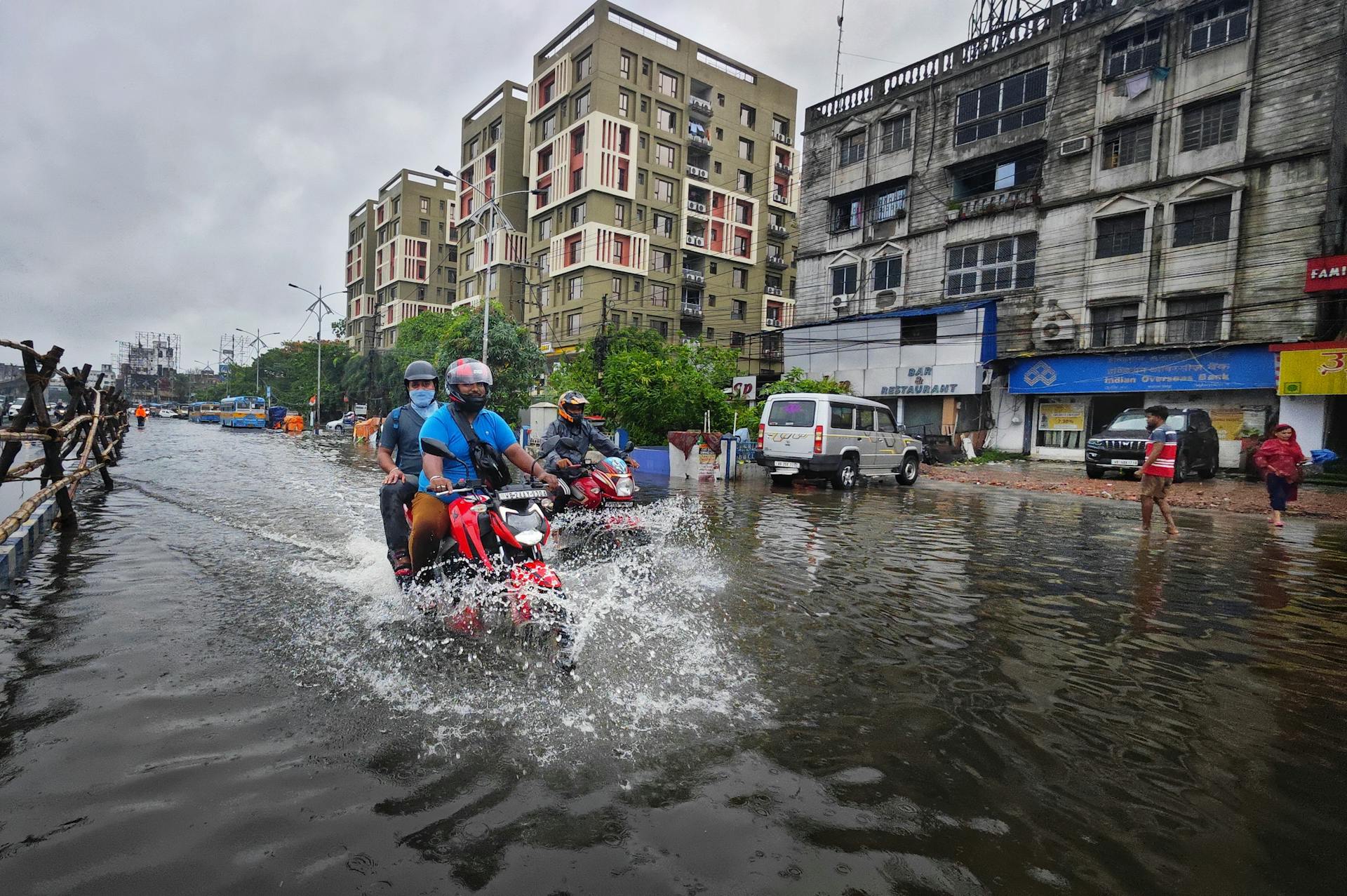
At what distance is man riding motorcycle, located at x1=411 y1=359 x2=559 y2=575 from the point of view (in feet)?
15.3

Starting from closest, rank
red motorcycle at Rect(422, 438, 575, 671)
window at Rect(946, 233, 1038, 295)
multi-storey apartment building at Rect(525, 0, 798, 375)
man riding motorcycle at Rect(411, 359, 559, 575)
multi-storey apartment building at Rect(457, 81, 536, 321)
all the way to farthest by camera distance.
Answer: red motorcycle at Rect(422, 438, 575, 671)
man riding motorcycle at Rect(411, 359, 559, 575)
window at Rect(946, 233, 1038, 295)
multi-storey apartment building at Rect(525, 0, 798, 375)
multi-storey apartment building at Rect(457, 81, 536, 321)

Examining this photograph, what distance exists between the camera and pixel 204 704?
3564mm

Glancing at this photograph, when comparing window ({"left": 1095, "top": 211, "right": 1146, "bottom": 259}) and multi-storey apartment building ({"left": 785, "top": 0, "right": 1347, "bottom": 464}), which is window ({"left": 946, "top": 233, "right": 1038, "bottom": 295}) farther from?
window ({"left": 1095, "top": 211, "right": 1146, "bottom": 259})

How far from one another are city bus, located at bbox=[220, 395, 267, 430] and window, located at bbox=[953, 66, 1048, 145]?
1935 inches

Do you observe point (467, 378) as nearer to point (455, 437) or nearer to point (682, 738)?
point (455, 437)

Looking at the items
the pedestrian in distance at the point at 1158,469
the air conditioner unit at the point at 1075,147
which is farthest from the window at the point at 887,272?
the pedestrian in distance at the point at 1158,469

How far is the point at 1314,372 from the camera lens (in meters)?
20.5

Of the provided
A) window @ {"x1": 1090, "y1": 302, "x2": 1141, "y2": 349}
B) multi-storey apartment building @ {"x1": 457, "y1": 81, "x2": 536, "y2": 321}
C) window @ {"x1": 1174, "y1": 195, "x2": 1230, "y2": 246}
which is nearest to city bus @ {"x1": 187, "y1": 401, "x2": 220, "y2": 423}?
multi-storey apartment building @ {"x1": 457, "y1": 81, "x2": 536, "y2": 321}

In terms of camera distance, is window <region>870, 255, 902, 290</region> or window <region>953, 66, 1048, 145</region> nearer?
window <region>953, 66, 1048, 145</region>

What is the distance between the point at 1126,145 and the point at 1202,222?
4.05m

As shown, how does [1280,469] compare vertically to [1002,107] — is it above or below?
below

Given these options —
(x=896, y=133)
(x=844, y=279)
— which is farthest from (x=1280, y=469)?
(x=896, y=133)

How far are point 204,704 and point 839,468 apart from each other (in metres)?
13.9

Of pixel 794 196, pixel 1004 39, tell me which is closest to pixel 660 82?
pixel 794 196
